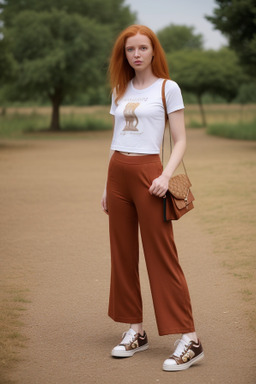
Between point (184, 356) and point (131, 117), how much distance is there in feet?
4.60

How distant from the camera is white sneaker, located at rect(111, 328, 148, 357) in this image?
3.93 m

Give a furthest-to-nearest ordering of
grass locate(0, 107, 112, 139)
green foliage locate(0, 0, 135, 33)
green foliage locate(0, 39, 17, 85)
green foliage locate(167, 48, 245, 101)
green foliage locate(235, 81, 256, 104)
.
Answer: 1. green foliage locate(235, 81, 256, 104)
2. green foliage locate(167, 48, 245, 101)
3. green foliage locate(0, 0, 135, 33)
4. grass locate(0, 107, 112, 139)
5. green foliage locate(0, 39, 17, 85)

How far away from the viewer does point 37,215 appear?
9383 millimetres

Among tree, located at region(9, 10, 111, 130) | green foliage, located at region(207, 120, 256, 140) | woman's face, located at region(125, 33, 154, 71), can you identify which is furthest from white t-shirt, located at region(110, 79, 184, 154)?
tree, located at region(9, 10, 111, 130)

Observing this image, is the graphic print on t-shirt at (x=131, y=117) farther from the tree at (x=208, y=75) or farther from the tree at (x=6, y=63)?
the tree at (x=208, y=75)

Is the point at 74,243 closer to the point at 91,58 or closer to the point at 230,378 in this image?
the point at 230,378

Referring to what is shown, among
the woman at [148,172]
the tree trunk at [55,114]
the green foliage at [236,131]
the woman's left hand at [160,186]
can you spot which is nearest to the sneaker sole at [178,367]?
the woman at [148,172]

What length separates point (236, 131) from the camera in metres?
29.7

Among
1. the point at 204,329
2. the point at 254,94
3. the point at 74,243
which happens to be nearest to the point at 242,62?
the point at 74,243

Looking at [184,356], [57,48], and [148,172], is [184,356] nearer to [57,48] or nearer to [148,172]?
[148,172]

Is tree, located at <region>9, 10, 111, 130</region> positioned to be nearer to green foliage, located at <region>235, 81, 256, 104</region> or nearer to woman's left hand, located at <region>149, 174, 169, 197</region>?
green foliage, located at <region>235, 81, 256, 104</region>

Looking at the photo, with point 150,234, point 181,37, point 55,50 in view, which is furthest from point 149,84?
point 181,37

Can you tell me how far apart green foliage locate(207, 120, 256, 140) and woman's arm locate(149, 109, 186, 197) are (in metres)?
24.9

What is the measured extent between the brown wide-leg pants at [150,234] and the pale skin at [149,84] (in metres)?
0.07
